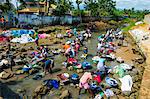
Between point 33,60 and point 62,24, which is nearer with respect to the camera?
point 33,60

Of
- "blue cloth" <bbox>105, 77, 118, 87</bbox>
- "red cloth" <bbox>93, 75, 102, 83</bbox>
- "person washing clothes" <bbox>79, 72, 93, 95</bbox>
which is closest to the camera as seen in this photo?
"person washing clothes" <bbox>79, 72, 93, 95</bbox>

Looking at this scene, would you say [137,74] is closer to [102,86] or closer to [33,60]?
[102,86]

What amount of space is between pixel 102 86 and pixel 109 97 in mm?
1713

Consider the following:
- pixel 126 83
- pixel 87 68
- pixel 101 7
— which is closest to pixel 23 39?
pixel 87 68

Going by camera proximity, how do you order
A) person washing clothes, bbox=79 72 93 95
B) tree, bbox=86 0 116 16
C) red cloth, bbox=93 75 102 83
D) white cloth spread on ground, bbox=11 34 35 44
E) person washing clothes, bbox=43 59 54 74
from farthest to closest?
1. tree, bbox=86 0 116 16
2. white cloth spread on ground, bbox=11 34 35 44
3. person washing clothes, bbox=43 59 54 74
4. red cloth, bbox=93 75 102 83
5. person washing clothes, bbox=79 72 93 95

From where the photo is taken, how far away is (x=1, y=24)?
37.8 meters

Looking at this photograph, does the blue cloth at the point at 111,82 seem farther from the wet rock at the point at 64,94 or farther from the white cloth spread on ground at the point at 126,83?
the wet rock at the point at 64,94

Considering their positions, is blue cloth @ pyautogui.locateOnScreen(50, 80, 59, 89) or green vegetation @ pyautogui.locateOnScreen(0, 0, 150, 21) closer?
blue cloth @ pyautogui.locateOnScreen(50, 80, 59, 89)

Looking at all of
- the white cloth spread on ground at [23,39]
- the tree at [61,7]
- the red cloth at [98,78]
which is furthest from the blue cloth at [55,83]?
the tree at [61,7]

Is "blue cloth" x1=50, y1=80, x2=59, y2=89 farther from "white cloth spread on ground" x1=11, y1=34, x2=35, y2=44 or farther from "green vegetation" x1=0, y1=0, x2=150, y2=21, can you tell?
"green vegetation" x1=0, y1=0, x2=150, y2=21

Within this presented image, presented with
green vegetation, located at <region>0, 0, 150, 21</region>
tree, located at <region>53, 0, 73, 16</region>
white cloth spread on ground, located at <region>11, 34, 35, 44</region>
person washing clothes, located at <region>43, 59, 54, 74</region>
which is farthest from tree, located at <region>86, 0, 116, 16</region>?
person washing clothes, located at <region>43, 59, 54, 74</region>

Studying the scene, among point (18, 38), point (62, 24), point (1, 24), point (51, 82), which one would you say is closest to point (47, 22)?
point (62, 24)

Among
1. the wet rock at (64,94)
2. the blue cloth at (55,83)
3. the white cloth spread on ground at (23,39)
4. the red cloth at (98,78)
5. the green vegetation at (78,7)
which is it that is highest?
the green vegetation at (78,7)

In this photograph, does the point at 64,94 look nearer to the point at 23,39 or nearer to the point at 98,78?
the point at 98,78
